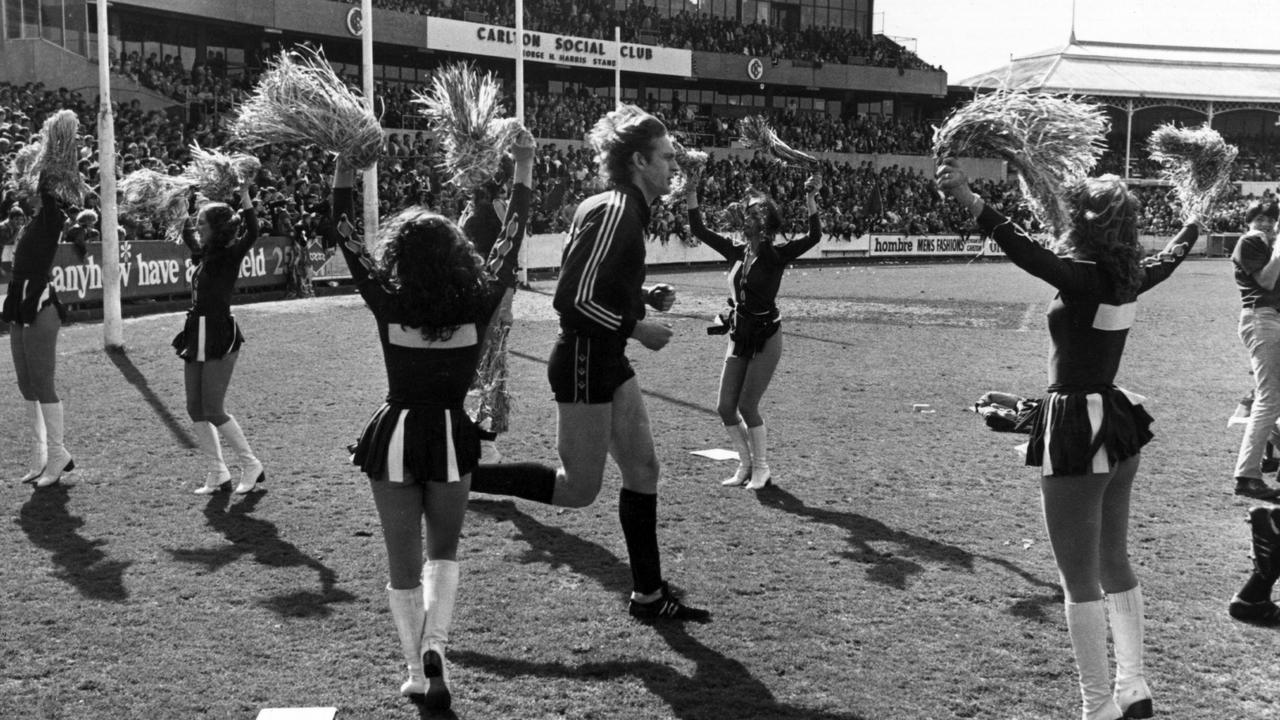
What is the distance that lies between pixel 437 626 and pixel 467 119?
3.12 metres

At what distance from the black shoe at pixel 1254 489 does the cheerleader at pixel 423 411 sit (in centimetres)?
581

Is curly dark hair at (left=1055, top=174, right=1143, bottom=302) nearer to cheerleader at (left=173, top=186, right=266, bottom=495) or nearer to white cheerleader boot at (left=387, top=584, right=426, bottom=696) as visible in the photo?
white cheerleader boot at (left=387, top=584, right=426, bottom=696)

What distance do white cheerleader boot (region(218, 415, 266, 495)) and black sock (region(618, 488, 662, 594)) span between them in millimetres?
3399

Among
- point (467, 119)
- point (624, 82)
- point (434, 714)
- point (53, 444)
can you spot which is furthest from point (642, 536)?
point (624, 82)

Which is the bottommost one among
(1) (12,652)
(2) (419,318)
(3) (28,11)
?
(1) (12,652)

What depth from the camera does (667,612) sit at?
5.25 metres

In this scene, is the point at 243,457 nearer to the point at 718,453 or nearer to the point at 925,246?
the point at 718,453

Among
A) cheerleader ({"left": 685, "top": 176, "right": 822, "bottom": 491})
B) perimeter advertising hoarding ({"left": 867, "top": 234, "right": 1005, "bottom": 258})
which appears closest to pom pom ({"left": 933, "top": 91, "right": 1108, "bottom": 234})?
cheerleader ({"left": 685, "top": 176, "right": 822, "bottom": 491})

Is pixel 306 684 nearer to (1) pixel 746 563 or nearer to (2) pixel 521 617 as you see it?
(2) pixel 521 617

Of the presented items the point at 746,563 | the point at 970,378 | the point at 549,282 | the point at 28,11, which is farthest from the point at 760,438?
the point at 28,11

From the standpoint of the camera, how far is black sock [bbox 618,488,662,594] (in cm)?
518

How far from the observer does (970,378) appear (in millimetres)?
13094

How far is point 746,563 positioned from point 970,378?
7739 millimetres

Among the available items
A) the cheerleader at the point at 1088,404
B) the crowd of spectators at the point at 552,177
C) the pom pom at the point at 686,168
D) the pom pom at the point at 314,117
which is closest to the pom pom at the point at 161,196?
the crowd of spectators at the point at 552,177
